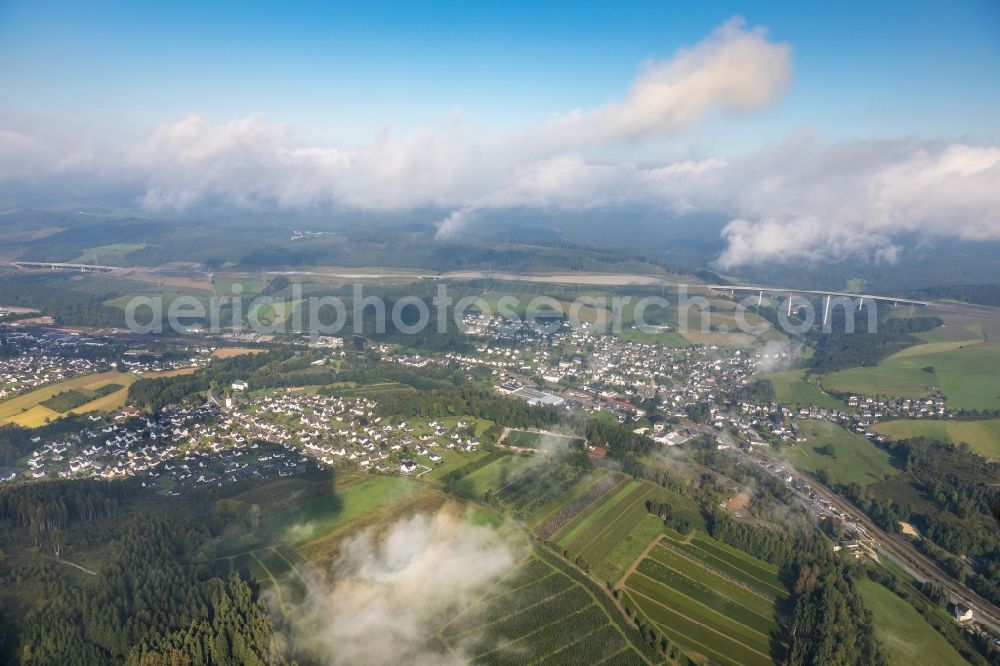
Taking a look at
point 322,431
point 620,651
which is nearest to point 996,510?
point 620,651

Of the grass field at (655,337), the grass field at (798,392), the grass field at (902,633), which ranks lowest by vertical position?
the grass field at (902,633)

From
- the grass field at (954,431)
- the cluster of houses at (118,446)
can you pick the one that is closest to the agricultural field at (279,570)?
the cluster of houses at (118,446)

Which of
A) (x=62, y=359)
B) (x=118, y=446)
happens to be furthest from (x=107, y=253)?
(x=118, y=446)

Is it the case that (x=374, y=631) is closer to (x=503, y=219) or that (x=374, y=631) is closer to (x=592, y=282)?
Answer: (x=592, y=282)

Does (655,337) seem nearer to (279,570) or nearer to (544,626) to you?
(544,626)

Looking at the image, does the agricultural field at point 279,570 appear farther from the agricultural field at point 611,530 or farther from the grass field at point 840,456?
the grass field at point 840,456

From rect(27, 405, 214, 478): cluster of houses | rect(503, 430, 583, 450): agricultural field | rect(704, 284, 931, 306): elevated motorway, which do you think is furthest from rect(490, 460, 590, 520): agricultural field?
rect(704, 284, 931, 306): elevated motorway
